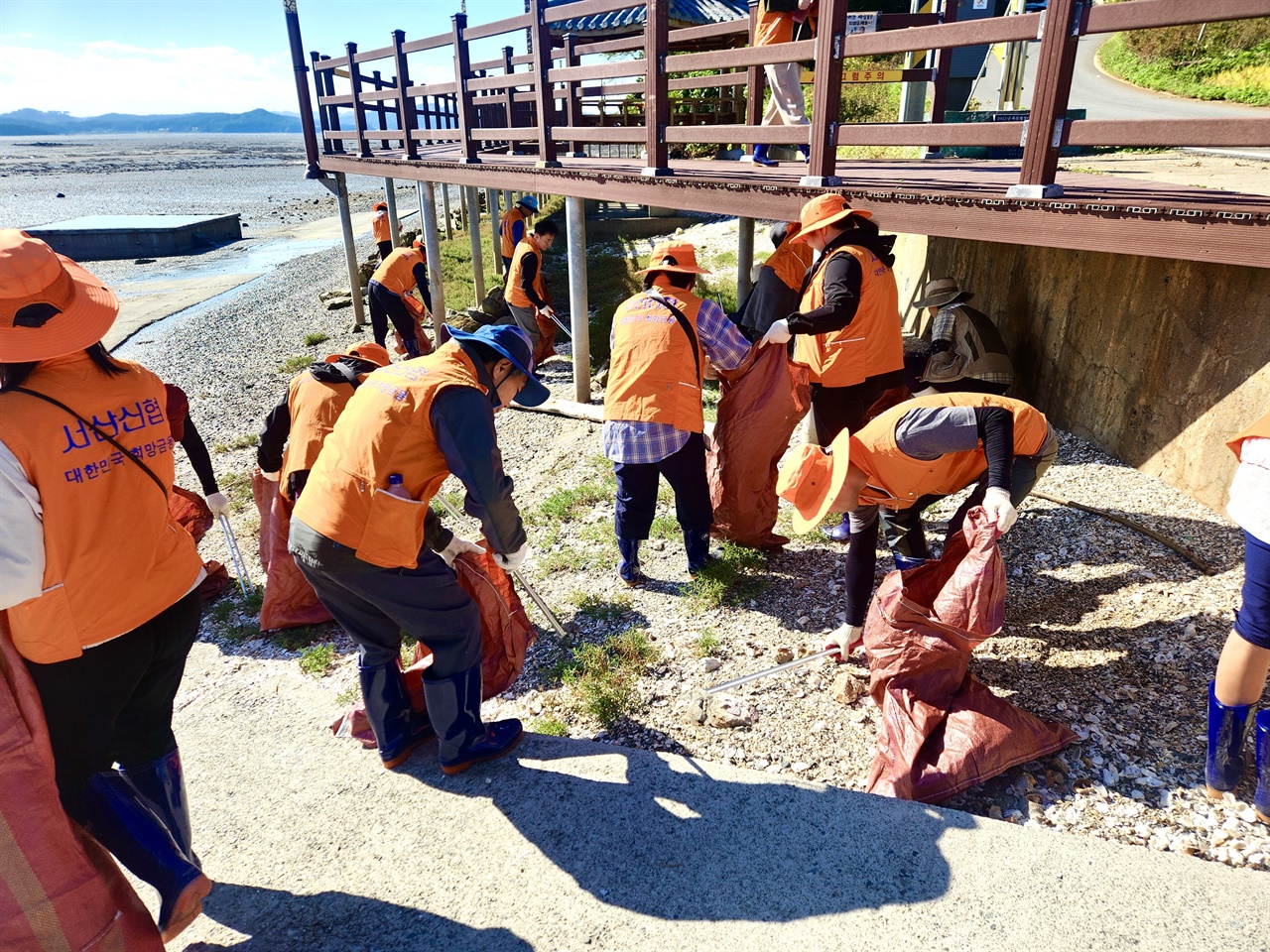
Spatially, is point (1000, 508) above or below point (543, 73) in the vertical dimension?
below

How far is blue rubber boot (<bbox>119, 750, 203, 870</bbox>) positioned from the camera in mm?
2328

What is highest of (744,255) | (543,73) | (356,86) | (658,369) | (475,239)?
(356,86)

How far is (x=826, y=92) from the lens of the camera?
4.33 meters

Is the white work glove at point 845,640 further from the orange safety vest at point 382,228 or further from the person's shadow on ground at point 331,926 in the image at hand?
the orange safety vest at point 382,228

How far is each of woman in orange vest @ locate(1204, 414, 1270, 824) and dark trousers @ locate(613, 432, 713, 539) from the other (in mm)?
2304

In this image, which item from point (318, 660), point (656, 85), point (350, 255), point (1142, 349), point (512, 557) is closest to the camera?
point (512, 557)

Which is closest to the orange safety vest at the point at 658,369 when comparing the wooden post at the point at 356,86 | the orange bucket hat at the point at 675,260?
the orange bucket hat at the point at 675,260

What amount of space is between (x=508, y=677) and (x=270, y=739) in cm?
103

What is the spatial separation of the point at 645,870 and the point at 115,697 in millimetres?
1619

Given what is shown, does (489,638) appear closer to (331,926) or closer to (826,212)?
(331,926)

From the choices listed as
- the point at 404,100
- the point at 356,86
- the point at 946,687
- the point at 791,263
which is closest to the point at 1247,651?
the point at 946,687

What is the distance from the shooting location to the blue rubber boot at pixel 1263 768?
2.41 m

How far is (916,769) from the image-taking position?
2715 millimetres

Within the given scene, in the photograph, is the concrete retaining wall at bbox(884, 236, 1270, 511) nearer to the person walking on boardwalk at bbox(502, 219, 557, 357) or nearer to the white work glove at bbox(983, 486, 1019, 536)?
the white work glove at bbox(983, 486, 1019, 536)
